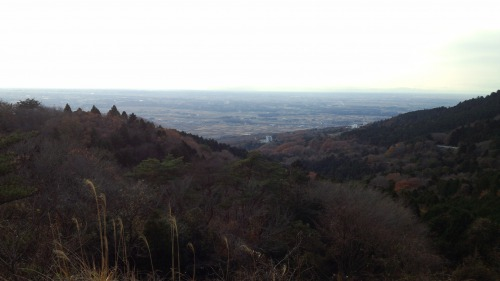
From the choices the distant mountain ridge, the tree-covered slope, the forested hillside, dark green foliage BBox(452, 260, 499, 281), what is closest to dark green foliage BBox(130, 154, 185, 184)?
the tree-covered slope

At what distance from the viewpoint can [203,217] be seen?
13.1 meters

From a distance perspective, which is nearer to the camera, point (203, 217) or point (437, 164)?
point (203, 217)

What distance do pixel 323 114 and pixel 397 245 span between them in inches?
5369

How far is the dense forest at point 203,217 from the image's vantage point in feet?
17.4

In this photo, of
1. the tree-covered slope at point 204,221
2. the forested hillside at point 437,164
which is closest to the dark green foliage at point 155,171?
the tree-covered slope at point 204,221

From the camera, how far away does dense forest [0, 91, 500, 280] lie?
531 centimetres

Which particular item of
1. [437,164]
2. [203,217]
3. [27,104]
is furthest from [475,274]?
[27,104]

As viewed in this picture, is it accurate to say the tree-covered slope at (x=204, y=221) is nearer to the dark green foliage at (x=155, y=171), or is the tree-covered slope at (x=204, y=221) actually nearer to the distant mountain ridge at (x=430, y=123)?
the dark green foliage at (x=155, y=171)

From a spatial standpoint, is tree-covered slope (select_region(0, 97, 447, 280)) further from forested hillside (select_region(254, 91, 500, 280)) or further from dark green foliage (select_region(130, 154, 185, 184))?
forested hillside (select_region(254, 91, 500, 280))

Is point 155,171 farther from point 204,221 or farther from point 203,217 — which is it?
point 204,221

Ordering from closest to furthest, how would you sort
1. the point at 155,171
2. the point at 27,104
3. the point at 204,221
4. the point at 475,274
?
the point at 475,274 < the point at 204,221 < the point at 155,171 < the point at 27,104

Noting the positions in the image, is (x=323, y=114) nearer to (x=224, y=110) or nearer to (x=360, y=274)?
(x=224, y=110)

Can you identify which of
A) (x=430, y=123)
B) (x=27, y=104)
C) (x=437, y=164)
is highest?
(x=27, y=104)

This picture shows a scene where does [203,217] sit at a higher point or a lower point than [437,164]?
higher
